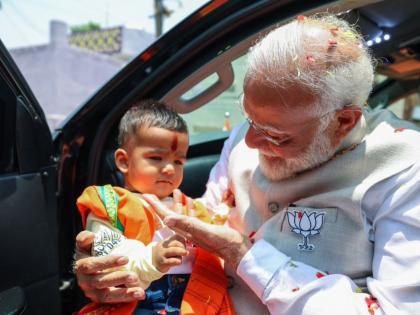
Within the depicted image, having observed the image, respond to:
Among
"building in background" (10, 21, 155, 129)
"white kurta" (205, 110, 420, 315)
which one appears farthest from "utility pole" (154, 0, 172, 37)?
"white kurta" (205, 110, 420, 315)

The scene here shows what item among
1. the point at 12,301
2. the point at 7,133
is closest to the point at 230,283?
the point at 12,301

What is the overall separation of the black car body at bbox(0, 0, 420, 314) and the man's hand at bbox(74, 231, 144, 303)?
0.30 meters

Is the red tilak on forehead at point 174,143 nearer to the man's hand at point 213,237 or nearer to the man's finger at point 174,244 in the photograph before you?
the man's hand at point 213,237

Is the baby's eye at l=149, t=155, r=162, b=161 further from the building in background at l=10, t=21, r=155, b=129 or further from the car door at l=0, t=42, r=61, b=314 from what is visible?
the building in background at l=10, t=21, r=155, b=129

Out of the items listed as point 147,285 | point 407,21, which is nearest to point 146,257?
point 147,285

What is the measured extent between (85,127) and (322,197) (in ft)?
4.37

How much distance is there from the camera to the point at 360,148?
1.50m

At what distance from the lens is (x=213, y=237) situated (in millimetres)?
1509

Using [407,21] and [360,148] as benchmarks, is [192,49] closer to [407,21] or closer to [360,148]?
[360,148]

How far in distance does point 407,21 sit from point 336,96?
119 cm

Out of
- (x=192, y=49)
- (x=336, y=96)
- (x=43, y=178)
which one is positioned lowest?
(x=43, y=178)

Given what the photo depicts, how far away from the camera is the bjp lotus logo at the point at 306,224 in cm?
148

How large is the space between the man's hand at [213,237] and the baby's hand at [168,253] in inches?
2.0

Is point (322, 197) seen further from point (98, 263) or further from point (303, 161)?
point (98, 263)
